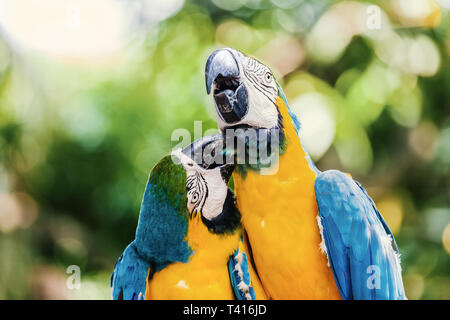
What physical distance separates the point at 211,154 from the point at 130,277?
50cm

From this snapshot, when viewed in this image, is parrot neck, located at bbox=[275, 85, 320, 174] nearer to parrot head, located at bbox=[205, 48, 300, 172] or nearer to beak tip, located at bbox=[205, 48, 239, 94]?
parrot head, located at bbox=[205, 48, 300, 172]

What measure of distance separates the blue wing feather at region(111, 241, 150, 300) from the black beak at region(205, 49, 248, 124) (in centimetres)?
58

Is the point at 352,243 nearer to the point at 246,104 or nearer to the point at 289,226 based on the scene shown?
the point at 289,226

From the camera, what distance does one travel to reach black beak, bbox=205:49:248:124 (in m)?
1.22

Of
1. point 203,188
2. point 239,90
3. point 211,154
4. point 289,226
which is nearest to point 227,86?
point 239,90

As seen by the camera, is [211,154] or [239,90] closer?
[239,90]

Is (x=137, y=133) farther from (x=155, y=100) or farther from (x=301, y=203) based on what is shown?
(x=301, y=203)

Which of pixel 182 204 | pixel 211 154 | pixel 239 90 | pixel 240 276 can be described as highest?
pixel 239 90

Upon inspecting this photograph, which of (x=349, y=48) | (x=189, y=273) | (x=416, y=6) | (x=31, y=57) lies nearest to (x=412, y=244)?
(x=349, y=48)

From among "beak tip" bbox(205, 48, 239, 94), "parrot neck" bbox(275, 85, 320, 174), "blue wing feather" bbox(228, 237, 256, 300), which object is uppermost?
"beak tip" bbox(205, 48, 239, 94)

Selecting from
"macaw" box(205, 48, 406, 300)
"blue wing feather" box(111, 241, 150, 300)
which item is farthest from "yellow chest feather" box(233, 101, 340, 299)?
"blue wing feather" box(111, 241, 150, 300)

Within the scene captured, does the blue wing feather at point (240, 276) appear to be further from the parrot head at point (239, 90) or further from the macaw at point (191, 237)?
the parrot head at point (239, 90)

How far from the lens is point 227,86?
4.17ft

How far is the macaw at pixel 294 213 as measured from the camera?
1270 millimetres
